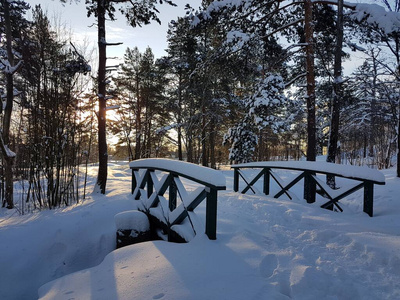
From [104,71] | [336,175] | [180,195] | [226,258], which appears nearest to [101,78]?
[104,71]

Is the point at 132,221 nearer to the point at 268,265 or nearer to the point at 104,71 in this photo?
the point at 268,265

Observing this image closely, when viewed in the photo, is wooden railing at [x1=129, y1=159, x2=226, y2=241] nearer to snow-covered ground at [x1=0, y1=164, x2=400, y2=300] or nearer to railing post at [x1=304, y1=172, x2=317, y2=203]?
snow-covered ground at [x1=0, y1=164, x2=400, y2=300]

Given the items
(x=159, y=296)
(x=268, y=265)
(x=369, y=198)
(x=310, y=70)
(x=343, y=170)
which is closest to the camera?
(x=159, y=296)

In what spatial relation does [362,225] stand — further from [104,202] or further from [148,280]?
[104,202]

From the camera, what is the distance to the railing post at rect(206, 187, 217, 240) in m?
2.80

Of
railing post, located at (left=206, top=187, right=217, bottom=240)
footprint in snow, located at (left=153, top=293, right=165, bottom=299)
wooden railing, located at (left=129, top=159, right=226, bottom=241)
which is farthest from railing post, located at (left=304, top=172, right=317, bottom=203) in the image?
footprint in snow, located at (left=153, top=293, right=165, bottom=299)

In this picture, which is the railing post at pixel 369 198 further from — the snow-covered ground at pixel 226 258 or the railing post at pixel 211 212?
the railing post at pixel 211 212

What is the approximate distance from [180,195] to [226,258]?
1188mm

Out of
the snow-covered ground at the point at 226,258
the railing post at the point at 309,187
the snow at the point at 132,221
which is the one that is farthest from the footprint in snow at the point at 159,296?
the railing post at the point at 309,187

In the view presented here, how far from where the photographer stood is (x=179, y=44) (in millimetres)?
17859

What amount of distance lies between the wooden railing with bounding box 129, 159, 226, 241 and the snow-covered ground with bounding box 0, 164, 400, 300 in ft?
1.35

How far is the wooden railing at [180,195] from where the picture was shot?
2822 millimetres

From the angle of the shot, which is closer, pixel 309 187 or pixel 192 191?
pixel 192 191

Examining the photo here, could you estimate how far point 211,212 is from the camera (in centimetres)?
284
